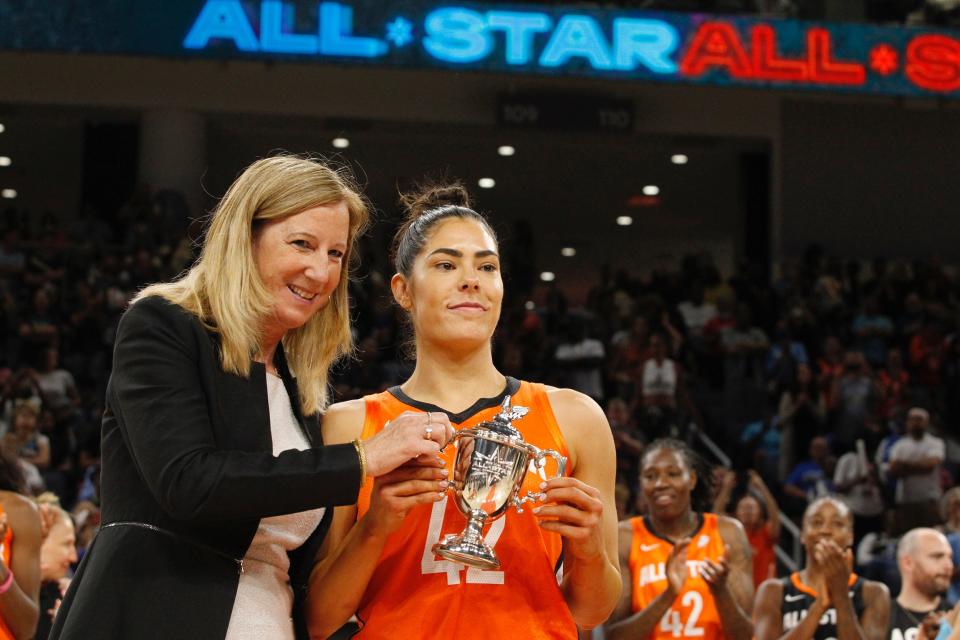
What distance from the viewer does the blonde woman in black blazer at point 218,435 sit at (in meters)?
2.23

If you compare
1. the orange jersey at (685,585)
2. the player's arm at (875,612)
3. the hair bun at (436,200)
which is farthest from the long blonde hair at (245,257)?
the player's arm at (875,612)

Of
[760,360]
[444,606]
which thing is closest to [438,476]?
[444,606]

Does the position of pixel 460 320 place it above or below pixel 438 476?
above

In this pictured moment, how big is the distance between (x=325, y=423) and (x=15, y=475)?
8.05 ft

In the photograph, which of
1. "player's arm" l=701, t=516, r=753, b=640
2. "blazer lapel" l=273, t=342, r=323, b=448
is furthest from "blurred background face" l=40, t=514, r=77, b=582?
"blazer lapel" l=273, t=342, r=323, b=448

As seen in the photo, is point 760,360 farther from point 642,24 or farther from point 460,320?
point 460,320

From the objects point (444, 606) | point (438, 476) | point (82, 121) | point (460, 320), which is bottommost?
point (444, 606)

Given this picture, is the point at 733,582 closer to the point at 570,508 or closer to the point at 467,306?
the point at 467,306

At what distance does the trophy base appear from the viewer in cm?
249

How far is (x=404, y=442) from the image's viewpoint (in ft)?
7.65

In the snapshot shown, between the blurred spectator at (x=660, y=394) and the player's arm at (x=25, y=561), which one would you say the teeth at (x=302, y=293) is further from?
the blurred spectator at (x=660, y=394)

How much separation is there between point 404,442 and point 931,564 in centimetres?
457

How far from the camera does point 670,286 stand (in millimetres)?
16047

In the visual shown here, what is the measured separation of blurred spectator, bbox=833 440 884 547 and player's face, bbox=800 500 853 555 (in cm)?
517
